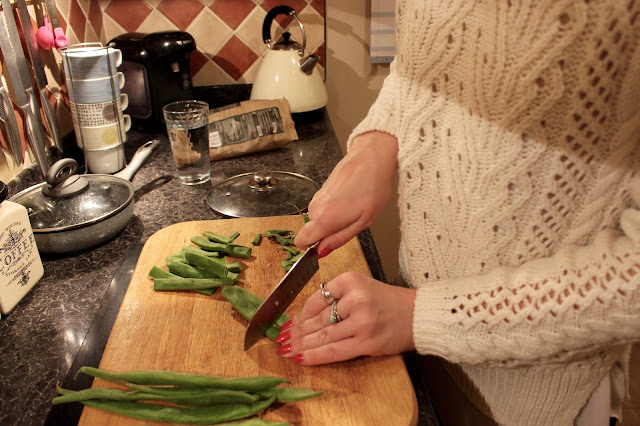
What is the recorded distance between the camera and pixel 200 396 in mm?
752

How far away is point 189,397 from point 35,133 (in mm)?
944

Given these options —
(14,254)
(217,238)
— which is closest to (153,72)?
(217,238)

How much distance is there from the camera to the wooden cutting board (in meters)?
0.75

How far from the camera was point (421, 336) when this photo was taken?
0.79 meters

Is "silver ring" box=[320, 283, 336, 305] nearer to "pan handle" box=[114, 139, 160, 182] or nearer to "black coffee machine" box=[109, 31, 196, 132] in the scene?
"pan handle" box=[114, 139, 160, 182]

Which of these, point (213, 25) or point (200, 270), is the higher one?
point (213, 25)

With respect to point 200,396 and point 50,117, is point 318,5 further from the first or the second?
point 200,396

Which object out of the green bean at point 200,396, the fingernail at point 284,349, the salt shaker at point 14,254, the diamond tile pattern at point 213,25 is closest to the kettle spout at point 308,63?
the diamond tile pattern at point 213,25

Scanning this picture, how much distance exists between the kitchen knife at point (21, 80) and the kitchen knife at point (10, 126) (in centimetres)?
4

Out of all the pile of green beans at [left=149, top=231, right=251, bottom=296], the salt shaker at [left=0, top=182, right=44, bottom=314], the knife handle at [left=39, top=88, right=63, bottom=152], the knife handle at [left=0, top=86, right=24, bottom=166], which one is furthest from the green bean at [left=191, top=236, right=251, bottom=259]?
the knife handle at [left=39, top=88, right=63, bottom=152]

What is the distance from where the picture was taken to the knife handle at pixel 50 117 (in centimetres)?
145

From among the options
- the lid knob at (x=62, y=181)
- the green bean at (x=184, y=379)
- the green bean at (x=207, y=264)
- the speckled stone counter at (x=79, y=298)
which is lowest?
the speckled stone counter at (x=79, y=298)

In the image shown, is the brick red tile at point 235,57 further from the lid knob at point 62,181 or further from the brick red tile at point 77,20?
the lid knob at point 62,181

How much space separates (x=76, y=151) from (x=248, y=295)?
1.04 m
